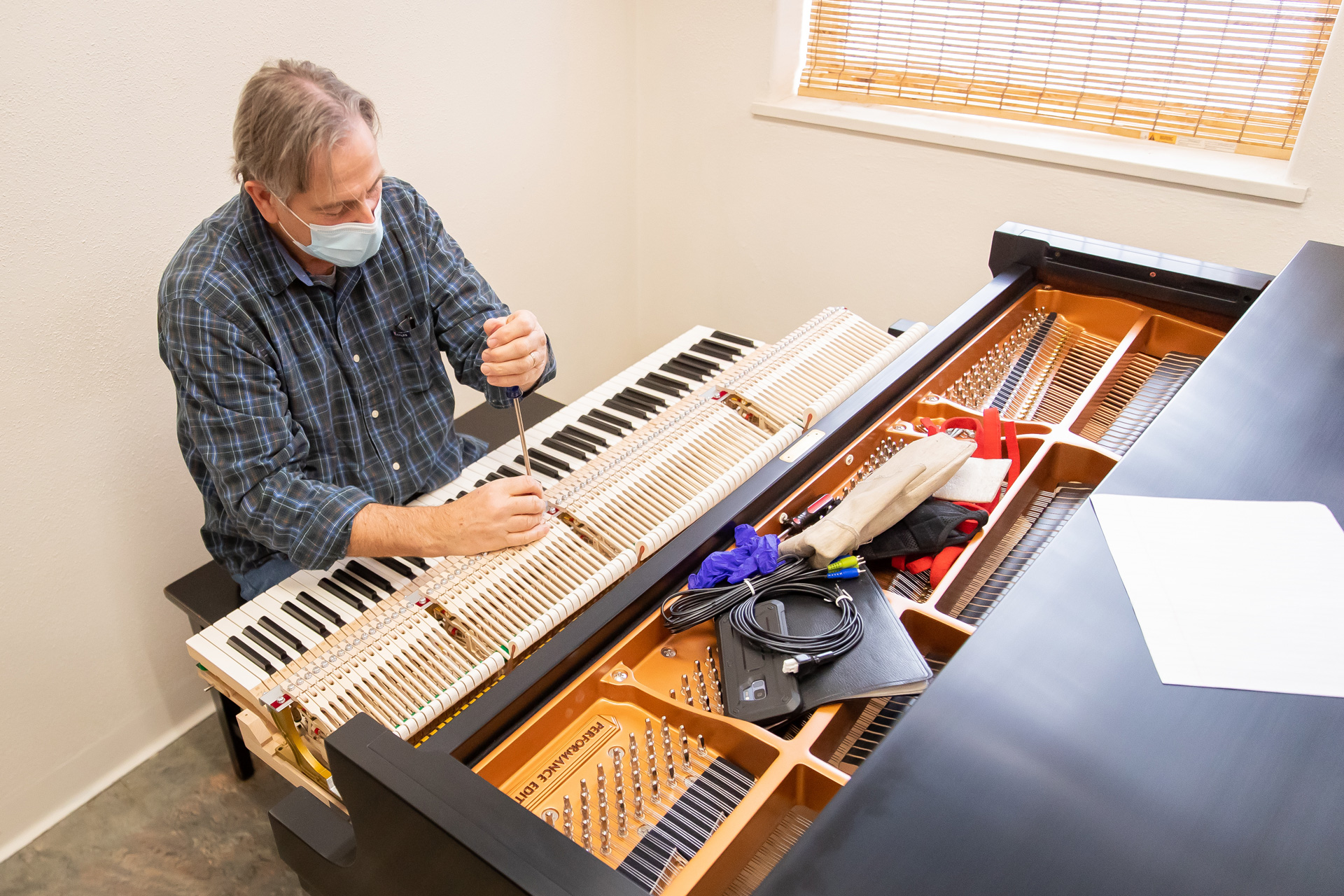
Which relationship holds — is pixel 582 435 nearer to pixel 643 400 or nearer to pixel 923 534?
pixel 643 400

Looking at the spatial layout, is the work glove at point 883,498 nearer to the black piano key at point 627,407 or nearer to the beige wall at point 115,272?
the black piano key at point 627,407

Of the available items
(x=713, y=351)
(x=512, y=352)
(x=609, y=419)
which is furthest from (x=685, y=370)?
(x=512, y=352)

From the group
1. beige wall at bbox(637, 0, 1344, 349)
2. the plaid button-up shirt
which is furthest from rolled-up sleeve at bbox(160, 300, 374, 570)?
beige wall at bbox(637, 0, 1344, 349)

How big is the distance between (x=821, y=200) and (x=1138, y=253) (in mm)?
1263

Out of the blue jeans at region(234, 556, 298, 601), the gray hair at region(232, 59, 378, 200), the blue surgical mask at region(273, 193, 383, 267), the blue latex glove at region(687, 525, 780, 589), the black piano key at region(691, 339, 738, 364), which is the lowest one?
the blue jeans at region(234, 556, 298, 601)

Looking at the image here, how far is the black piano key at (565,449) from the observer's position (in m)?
1.99

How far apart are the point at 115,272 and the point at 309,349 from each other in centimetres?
57

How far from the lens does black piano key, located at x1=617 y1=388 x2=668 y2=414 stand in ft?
6.93

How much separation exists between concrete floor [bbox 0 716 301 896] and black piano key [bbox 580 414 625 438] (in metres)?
1.19

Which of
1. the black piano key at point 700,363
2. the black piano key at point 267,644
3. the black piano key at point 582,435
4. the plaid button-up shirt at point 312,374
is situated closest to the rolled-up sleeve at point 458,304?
the plaid button-up shirt at point 312,374

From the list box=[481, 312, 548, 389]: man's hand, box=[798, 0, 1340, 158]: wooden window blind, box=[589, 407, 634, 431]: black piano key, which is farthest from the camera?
box=[798, 0, 1340, 158]: wooden window blind

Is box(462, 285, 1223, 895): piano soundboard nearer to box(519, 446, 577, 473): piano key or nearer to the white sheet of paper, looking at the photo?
the white sheet of paper

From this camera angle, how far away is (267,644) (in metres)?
1.46

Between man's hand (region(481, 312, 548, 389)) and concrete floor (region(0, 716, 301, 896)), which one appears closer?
man's hand (region(481, 312, 548, 389))
